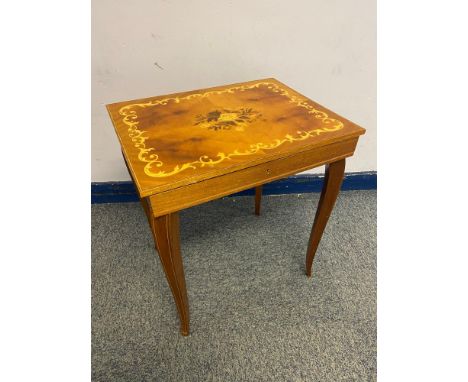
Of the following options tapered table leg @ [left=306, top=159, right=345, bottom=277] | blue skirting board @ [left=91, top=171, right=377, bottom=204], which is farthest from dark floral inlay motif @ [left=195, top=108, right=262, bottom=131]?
blue skirting board @ [left=91, top=171, right=377, bottom=204]

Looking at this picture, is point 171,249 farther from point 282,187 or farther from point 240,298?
point 282,187

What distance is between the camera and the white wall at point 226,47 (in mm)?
1412

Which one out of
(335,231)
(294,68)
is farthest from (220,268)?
(294,68)

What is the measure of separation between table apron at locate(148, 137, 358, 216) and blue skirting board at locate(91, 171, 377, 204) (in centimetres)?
86

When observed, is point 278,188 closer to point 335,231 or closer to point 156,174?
point 335,231

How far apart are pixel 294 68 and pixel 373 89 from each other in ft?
1.42

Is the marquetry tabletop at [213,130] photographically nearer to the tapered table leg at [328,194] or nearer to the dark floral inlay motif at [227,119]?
the dark floral inlay motif at [227,119]

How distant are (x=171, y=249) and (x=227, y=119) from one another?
459mm

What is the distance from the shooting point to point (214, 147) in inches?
37.1

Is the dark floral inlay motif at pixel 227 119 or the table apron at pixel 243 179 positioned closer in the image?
the table apron at pixel 243 179

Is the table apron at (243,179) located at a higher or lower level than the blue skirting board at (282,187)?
higher

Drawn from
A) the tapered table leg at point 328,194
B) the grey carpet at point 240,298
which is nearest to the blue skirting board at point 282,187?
the grey carpet at point 240,298

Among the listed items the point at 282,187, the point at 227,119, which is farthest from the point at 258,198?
the point at 227,119

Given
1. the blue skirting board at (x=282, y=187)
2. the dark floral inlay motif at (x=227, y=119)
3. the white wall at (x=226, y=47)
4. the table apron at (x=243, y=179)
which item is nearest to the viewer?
the table apron at (x=243, y=179)
